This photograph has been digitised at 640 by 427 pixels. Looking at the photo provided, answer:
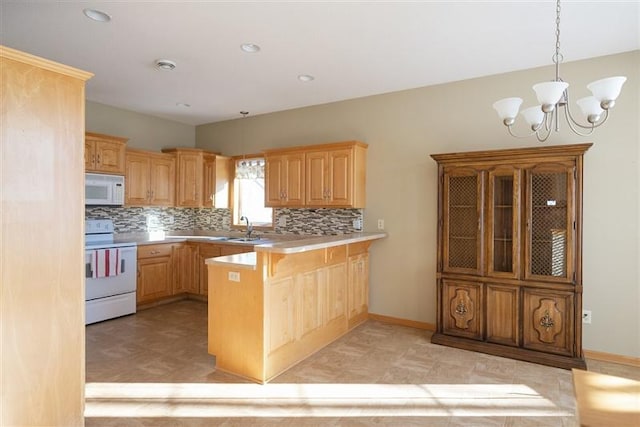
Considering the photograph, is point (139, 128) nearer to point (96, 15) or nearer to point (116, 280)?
point (116, 280)

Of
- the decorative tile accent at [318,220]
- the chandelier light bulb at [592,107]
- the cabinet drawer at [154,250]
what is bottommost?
the cabinet drawer at [154,250]

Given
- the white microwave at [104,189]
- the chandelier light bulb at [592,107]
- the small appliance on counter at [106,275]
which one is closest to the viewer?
the chandelier light bulb at [592,107]

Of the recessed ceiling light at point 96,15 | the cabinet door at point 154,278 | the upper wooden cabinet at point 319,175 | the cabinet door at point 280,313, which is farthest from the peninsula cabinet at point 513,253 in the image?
the cabinet door at point 154,278

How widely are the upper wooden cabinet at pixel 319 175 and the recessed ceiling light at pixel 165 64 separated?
5.52 ft

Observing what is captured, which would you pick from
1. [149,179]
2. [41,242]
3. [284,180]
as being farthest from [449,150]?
[149,179]

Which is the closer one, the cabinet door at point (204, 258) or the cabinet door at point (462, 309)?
the cabinet door at point (462, 309)

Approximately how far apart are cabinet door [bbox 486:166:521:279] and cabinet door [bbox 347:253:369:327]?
1439mm

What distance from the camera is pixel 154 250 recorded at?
515 cm

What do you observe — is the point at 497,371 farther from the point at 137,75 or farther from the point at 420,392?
the point at 137,75

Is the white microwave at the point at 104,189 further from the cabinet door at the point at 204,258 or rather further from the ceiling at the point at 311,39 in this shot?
the cabinet door at the point at 204,258

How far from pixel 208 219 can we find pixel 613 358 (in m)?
5.60

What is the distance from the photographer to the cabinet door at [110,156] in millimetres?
4688

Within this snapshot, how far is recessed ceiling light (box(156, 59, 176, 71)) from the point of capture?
3.60 meters

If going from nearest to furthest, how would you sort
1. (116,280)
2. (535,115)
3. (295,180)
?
(535,115) → (116,280) → (295,180)
